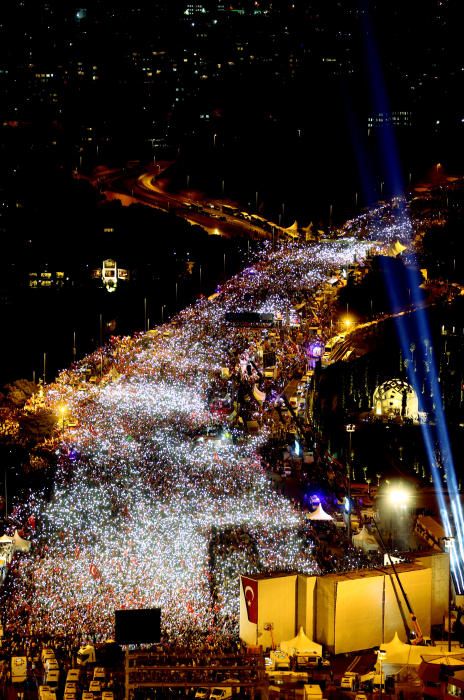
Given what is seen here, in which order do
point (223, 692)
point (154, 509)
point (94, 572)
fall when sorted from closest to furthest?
point (223, 692), point (94, 572), point (154, 509)

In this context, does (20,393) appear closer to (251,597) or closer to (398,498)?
(398,498)

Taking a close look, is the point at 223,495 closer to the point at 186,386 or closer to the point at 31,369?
the point at 186,386

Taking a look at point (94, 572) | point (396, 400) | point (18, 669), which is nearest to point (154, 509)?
point (94, 572)

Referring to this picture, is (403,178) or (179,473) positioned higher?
(403,178)

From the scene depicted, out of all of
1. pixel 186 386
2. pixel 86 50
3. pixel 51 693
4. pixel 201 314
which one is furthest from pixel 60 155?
pixel 51 693

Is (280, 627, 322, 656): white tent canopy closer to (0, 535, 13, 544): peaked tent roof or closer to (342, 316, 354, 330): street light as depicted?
(0, 535, 13, 544): peaked tent roof
